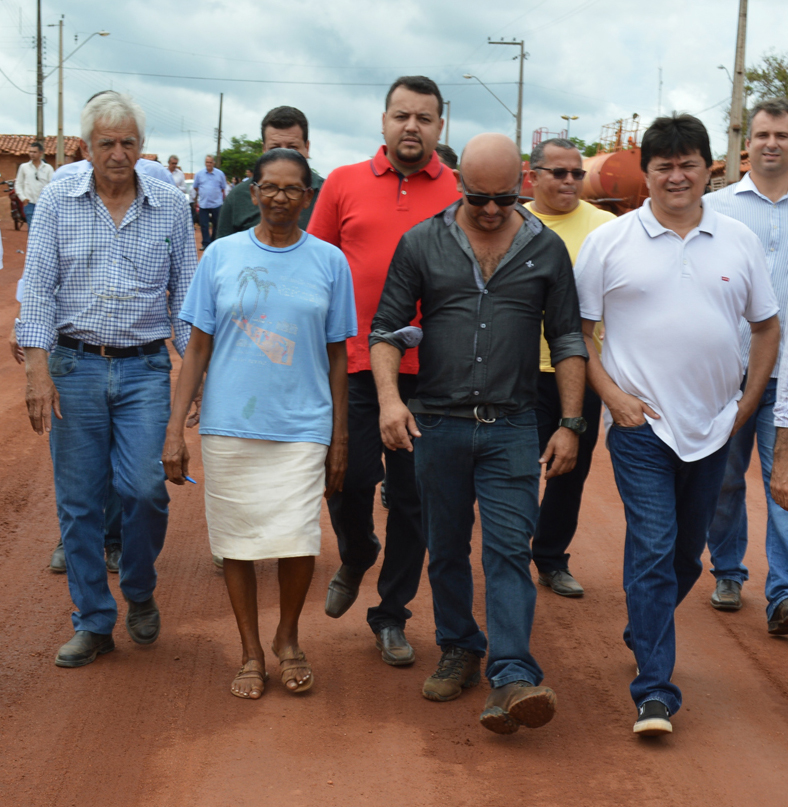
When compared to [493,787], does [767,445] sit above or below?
above

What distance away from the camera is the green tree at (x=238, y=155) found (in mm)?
77812

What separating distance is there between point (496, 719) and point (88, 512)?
207 cm

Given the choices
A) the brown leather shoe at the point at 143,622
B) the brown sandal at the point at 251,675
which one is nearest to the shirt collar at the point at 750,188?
the brown sandal at the point at 251,675

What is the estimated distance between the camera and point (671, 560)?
4070 mm

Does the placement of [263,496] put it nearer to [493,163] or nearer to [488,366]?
[488,366]

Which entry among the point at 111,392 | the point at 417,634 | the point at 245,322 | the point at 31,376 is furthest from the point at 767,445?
the point at 31,376

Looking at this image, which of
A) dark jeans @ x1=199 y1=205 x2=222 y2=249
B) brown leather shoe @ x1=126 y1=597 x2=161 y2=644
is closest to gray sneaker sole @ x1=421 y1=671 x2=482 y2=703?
brown leather shoe @ x1=126 y1=597 x2=161 y2=644

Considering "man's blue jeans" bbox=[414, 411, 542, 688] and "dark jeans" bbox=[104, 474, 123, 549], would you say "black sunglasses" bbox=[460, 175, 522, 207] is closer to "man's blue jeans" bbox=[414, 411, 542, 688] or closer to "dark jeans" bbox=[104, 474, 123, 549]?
"man's blue jeans" bbox=[414, 411, 542, 688]

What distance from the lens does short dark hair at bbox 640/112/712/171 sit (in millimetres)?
4098

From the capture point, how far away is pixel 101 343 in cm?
453

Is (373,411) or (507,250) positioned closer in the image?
(507,250)

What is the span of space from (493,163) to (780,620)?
9.02ft

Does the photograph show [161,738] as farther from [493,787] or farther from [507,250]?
[507,250]

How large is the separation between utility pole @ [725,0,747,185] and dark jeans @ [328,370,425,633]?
1755 centimetres
